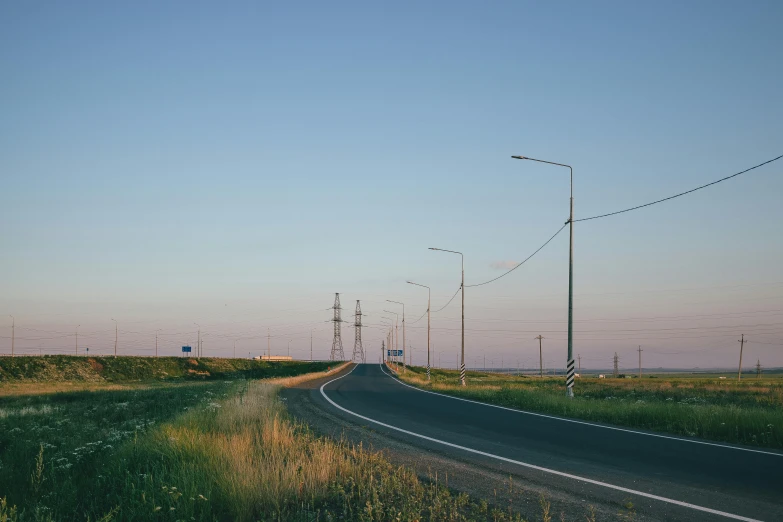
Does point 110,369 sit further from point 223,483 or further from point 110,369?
point 223,483

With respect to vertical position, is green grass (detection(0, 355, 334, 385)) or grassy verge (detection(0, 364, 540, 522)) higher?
grassy verge (detection(0, 364, 540, 522))

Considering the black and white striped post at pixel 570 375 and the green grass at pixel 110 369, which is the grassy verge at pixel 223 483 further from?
the green grass at pixel 110 369

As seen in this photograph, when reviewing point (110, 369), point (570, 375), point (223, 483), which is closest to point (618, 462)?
point (223, 483)

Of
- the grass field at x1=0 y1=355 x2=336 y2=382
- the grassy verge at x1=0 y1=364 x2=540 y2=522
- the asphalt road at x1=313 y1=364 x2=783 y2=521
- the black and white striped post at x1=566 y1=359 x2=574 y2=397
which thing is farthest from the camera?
the grass field at x1=0 y1=355 x2=336 y2=382

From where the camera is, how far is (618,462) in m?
9.77

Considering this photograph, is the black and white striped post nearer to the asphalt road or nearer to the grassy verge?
the asphalt road

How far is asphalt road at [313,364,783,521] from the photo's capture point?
7.14 meters

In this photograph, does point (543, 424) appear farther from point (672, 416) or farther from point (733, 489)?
point (733, 489)

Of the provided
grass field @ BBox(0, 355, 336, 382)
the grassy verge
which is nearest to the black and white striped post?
the grassy verge

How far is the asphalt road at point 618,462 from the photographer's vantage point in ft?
23.4

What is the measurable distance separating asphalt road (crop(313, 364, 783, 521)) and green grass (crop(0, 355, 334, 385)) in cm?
7020

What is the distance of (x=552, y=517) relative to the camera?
6.48 meters

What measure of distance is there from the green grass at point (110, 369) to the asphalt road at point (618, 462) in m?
70.2

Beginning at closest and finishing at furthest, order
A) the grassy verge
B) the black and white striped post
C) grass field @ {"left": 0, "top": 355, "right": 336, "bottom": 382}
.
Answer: the grassy verge → the black and white striped post → grass field @ {"left": 0, "top": 355, "right": 336, "bottom": 382}
